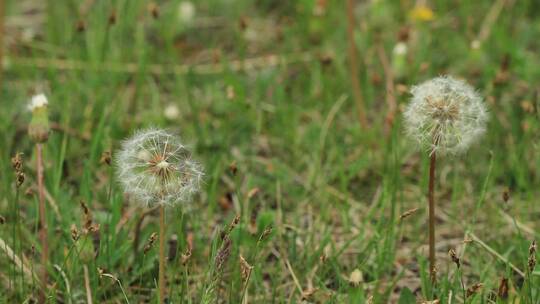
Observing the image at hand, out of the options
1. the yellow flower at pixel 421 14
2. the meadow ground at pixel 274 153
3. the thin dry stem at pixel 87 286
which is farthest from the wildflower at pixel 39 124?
the yellow flower at pixel 421 14

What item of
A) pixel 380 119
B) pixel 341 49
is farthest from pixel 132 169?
pixel 341 49

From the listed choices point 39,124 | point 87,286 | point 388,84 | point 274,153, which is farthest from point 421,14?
point 87,286

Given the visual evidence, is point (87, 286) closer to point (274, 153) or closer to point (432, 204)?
point (432, 204)

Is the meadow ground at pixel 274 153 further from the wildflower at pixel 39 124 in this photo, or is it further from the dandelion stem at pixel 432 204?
the wildflower at pixel 39 124

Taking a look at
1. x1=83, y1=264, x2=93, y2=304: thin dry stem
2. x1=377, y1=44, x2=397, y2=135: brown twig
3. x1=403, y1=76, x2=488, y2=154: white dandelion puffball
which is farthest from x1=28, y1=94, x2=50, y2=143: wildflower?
x1=377, y1=44, x2=397, y2=135: brown twig

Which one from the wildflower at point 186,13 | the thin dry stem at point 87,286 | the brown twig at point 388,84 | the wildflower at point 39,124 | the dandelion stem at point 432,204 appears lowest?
the thin dry stem at point 87,286

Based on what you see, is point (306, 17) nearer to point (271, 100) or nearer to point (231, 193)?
point (271, 100)
